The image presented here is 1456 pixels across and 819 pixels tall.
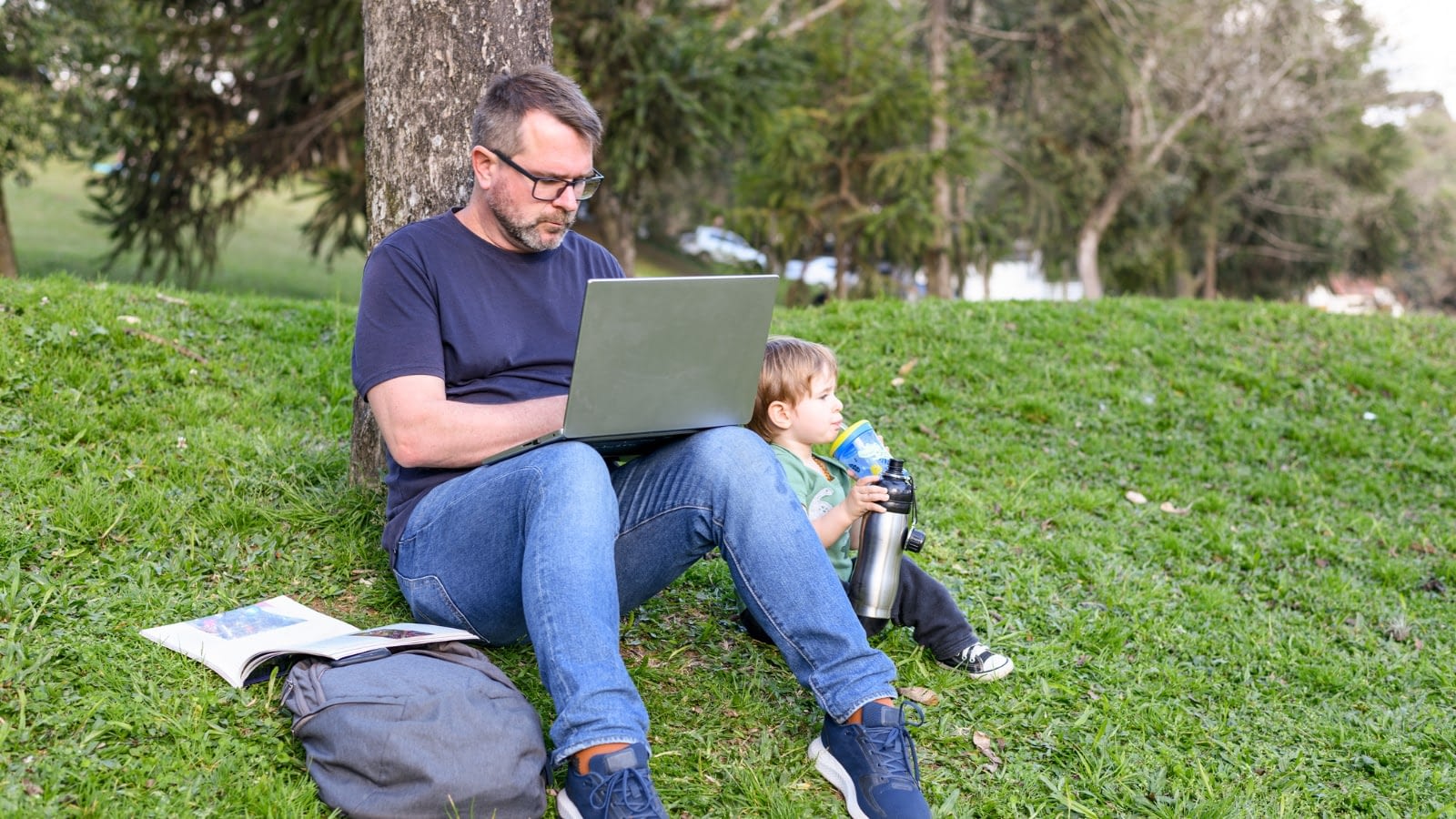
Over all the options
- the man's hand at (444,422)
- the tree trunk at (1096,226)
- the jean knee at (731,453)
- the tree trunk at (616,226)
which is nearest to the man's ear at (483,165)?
the man's hand at (444,422)

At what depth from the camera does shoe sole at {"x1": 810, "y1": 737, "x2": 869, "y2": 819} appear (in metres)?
2.75

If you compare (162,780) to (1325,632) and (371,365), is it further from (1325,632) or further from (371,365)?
(1325,632)

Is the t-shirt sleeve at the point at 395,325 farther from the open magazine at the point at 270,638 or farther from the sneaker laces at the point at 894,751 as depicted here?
the sneaker laces at the point at 894,751

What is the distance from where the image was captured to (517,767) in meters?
2.50

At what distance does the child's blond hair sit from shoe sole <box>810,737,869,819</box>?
979 mm

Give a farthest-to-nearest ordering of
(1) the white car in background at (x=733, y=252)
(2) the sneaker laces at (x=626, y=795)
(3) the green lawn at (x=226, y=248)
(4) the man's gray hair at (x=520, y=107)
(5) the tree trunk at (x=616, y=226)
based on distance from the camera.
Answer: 1. (3) the green lawn at (x=226, y=248)
2. (1) the white car in background at (x=733, y=252)
3. (5) the tree trunk at (x=616, y=226)
4. (4) the man's gray hair at (x=520, y=107)
5. (2) the sneaker laces at (x=626, y=795)

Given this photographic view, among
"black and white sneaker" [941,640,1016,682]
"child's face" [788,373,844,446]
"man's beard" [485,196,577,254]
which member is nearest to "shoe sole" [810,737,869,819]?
"black and white sneaker" [941,640,1016,682]

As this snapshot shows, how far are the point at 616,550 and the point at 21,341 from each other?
319 cm

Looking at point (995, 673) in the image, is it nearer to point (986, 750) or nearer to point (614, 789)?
point (986, 750)

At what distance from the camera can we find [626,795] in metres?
2.40

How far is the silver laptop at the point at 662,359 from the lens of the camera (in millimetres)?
2596

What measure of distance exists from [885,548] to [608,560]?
3.04ft

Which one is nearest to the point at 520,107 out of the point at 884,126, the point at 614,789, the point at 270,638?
the point at 270,638

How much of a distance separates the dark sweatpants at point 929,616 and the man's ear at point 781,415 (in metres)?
0.60
